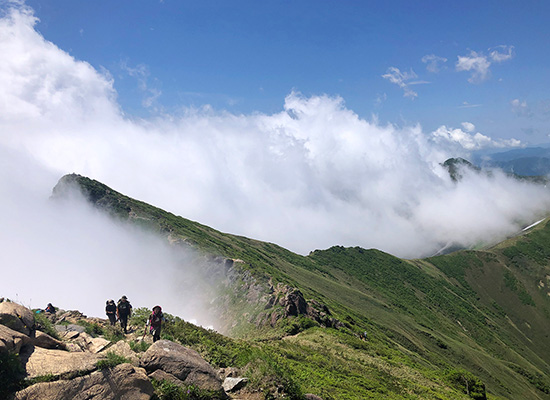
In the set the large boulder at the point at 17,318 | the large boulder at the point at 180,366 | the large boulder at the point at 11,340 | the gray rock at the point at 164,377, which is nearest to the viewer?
the large boulder at the point at 11,340

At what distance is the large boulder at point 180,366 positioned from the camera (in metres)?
17.8

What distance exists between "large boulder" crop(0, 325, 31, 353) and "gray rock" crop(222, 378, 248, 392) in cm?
1017

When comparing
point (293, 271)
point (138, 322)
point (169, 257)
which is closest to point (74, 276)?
point (169, 257)

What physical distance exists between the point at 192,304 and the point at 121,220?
276ft

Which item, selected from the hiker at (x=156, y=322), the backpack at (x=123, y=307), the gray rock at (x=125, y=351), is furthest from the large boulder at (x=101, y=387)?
the backpack at (x=123, y=307)

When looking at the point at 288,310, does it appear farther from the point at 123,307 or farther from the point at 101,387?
the point at 101,387

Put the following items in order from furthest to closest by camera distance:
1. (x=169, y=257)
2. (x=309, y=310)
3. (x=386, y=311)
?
(x=386, y=311) < (x=169, y=257) < (x=309, y=310)

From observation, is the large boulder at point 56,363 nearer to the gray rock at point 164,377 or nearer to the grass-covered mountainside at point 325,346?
the gray rock at point 164,377

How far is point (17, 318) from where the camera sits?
57.1 ft

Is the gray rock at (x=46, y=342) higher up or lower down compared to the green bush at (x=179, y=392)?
lower down

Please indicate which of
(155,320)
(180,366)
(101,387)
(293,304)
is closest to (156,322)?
(155,320)

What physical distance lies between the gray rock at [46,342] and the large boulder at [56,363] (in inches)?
21.6

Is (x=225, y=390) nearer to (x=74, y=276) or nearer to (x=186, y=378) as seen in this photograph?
(x=186, y=378)

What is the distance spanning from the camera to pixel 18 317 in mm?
17562
